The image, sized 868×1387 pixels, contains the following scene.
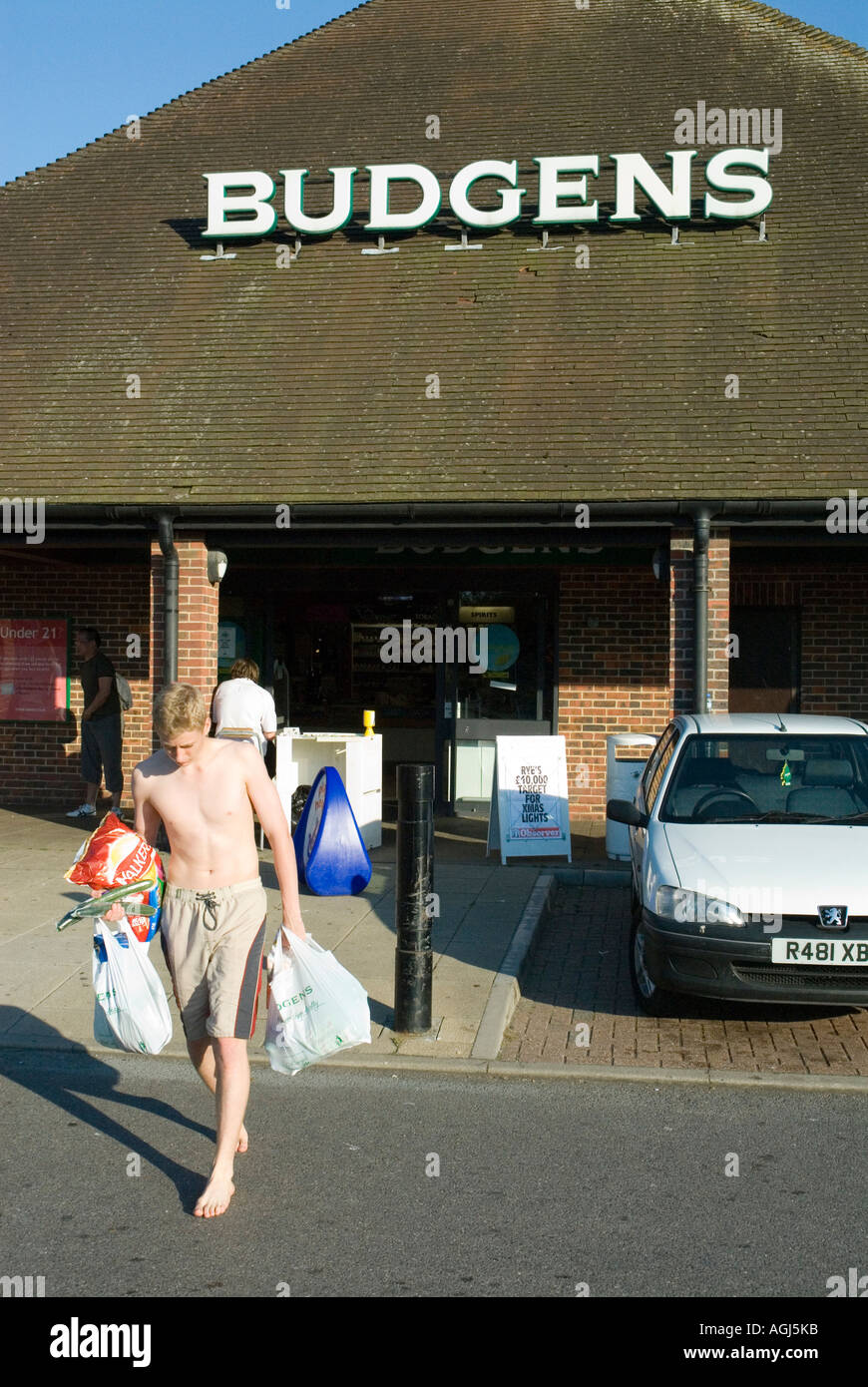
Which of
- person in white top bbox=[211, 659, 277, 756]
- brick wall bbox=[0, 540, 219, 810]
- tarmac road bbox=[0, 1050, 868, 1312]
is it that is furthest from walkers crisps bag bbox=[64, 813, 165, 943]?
brick wall bbox=[0, 540, 219, 810]

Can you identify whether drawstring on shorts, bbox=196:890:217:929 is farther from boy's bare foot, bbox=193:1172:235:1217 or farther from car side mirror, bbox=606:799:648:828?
car side mirror, bbox=606:799:648:828

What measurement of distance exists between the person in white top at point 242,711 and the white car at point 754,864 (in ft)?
10.6

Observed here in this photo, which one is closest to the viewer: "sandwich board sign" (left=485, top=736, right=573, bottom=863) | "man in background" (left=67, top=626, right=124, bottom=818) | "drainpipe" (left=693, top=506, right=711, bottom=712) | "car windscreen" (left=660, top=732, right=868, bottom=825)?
"car windscreen" (left=660, top=732, right=868, bottom=825)

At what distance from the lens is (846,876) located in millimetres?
5980

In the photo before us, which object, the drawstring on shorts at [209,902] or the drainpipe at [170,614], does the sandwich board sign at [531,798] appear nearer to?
the drainpipe at [170,614]

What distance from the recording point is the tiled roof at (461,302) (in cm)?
1058

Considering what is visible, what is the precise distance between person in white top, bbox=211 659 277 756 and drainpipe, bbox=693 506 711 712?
3457mm

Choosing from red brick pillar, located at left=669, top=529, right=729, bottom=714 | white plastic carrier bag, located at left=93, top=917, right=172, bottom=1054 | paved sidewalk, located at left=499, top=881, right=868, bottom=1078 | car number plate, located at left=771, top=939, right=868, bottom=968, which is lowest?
paved sidewalk, located at left=499, top=881, right=868, bottom=1078

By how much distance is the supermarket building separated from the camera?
34.2ft

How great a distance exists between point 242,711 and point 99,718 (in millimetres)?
3186

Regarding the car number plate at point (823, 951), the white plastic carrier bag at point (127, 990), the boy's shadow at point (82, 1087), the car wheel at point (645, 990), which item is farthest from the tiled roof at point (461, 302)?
the white plastic carrier bag at point (127, 990)

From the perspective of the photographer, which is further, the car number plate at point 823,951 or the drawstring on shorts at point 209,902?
the car number plate at point 823,951

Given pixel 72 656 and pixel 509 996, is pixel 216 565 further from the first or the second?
pixel 509 996

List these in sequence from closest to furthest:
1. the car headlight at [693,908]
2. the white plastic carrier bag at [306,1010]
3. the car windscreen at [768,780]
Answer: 1. the white plastic carrier bag at [306,1010]
2. the car headlight at [693,908]
3. the car windscreen at [768,780]
